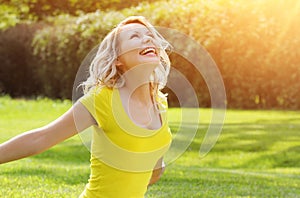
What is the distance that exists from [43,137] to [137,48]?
564 mm

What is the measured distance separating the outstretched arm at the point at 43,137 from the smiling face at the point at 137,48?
30 cm

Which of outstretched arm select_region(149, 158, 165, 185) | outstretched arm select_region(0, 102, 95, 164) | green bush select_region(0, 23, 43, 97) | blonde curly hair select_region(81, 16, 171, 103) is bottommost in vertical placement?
green bush select_region(0, 23, 43, 97)

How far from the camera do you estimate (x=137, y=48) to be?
2.95 m

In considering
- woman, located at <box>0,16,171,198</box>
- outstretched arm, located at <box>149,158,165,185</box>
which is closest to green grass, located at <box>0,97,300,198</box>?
outstretched arm, located at <box>149,158,165,185</box>

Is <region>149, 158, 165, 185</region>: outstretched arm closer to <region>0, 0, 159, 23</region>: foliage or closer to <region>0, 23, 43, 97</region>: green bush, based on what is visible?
<region>0, 0, 159, 23</region>: foliage

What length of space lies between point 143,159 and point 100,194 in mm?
243

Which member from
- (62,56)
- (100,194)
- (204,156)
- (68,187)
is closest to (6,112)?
(62,56)

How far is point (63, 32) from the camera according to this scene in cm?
2133

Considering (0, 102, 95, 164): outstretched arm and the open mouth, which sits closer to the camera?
(0, 102, 95, 164): outstretched arm

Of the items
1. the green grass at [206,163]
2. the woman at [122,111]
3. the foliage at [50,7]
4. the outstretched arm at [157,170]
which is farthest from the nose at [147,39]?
the foliage at [50,7]

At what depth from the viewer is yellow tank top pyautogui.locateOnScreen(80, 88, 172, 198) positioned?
2916 mm

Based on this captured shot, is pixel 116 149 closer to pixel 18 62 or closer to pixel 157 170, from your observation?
pixel 157 170

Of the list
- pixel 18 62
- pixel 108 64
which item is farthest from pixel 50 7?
pixel 108 64

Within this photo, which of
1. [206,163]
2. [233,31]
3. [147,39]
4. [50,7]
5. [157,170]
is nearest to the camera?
[147,39]
